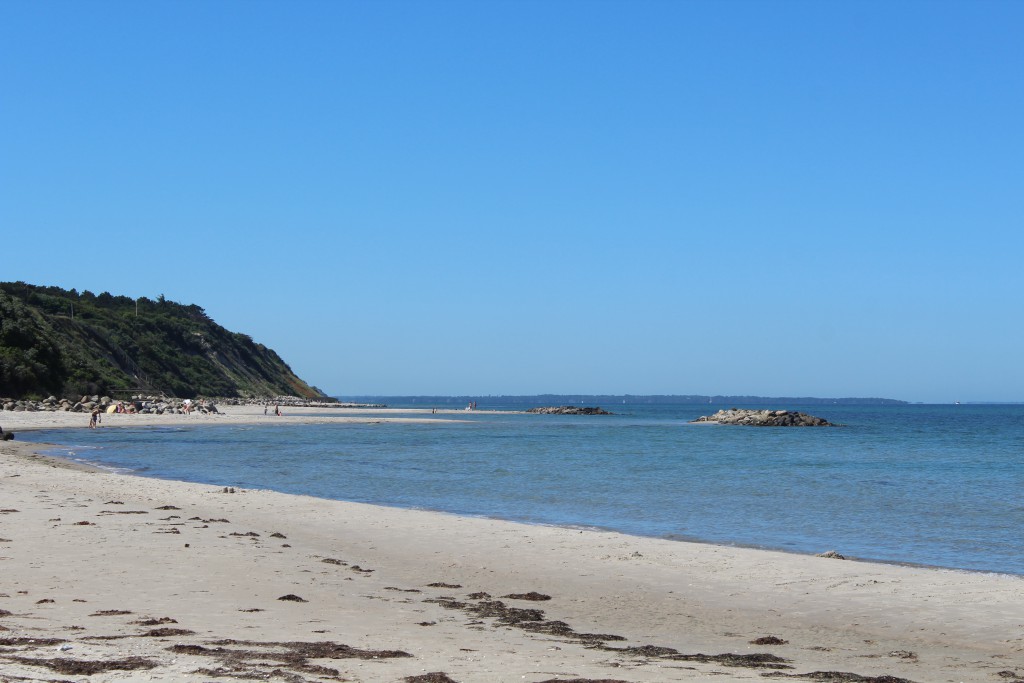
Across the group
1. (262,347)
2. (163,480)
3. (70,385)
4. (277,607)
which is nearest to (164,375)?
(70,385)

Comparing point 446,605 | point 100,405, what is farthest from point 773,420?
point 446,605

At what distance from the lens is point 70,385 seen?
226 feet

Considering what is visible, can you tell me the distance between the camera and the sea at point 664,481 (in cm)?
1877

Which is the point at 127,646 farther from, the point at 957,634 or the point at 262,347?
the point at 262,347

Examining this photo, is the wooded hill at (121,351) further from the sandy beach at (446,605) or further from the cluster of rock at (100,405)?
the sandy beach at (446,605)

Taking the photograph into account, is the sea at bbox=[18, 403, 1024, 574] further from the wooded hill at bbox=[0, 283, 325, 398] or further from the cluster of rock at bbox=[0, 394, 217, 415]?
the wooded hill at bbox=[0, 283, 325, 398]

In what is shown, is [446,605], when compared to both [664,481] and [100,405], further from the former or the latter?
[100,405]

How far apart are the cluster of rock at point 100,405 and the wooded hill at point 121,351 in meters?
2.17

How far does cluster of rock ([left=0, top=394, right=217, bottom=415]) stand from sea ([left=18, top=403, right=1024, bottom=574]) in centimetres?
1119

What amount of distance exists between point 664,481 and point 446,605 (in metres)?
19.9

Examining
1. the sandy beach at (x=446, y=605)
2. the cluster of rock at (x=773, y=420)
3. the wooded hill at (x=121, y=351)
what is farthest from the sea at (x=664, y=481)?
the cluster of rock at (x=773, y=420)

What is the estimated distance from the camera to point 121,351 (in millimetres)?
90312

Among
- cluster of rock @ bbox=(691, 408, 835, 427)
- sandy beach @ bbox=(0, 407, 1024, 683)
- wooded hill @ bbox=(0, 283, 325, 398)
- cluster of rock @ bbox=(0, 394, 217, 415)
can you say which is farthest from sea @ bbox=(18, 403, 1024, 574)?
cluster of rock @ bbox=(691, 408, 835, 427)

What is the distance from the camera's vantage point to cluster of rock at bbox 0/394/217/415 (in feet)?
194
